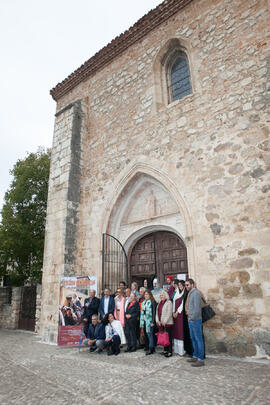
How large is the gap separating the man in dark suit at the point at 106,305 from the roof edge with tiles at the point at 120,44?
7.18 m

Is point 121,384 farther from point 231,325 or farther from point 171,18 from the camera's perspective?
point 171,18

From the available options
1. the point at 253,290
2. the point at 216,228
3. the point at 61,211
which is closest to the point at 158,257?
the point at 216,228

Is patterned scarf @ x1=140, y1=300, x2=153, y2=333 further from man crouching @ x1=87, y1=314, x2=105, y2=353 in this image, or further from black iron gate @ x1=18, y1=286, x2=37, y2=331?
black iron gate @ x1=18, y1=286, x2=37, y2=331

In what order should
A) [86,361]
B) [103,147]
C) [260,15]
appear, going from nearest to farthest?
[86,361] → [260,15] → [103,147]

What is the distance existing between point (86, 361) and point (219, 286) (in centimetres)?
271

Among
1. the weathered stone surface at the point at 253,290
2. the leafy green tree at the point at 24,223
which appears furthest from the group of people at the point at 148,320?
the leafy green tree at the point at 24,223

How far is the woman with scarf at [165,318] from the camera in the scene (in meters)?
4.61

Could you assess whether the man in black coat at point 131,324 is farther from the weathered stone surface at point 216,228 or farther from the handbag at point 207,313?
the weathered stone surface at point 216,228

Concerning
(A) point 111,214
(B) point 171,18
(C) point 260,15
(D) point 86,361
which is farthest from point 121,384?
(B) point 171,18

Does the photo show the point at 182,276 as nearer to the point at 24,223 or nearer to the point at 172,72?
the point at 172,72

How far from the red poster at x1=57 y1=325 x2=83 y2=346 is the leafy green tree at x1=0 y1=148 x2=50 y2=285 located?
629 cm

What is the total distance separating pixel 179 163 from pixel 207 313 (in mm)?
3195

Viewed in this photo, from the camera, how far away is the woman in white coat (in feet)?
16.3

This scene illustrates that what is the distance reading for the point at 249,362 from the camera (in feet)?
13.4
